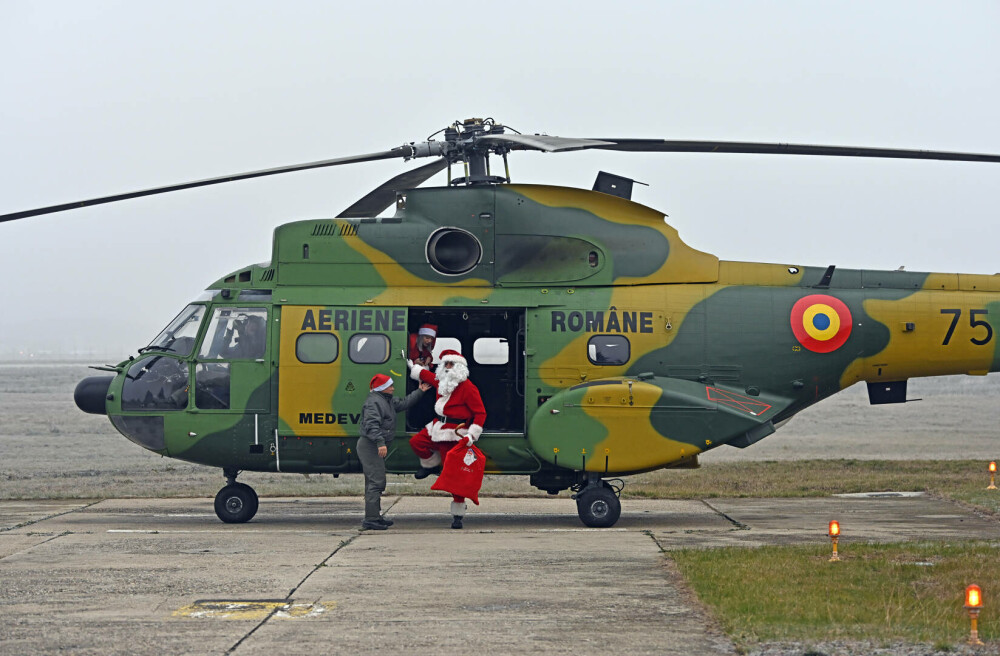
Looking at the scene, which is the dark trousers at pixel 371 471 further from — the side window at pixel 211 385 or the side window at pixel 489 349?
the side window at pixel 489 349

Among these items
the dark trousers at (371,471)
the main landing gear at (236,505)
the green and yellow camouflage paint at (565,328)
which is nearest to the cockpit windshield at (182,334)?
the green and yellow camouflage paint at (565,328)

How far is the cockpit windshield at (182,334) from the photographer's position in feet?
45.1

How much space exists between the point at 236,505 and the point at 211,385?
1.54 m

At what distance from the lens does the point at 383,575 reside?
31.5 feet

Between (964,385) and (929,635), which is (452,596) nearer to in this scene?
(929,635)

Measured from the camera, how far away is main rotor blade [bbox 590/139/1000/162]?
12406mm

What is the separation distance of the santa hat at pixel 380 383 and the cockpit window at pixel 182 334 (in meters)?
2.46

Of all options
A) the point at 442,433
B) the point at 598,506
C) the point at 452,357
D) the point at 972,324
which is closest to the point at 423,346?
the point at 452,357

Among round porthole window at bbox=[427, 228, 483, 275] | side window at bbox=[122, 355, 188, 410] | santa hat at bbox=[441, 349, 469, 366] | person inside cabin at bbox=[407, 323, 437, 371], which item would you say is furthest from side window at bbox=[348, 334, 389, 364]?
side window at bbox=[122, 355, 188, 410]

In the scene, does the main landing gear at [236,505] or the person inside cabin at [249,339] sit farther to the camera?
the main landing gear at [236,505]

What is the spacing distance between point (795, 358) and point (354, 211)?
6.00 m

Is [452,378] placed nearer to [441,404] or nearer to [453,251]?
[441,404]

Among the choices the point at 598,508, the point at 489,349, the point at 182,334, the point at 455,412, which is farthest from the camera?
the point at 489,349

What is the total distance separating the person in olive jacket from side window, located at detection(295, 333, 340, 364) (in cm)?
79
